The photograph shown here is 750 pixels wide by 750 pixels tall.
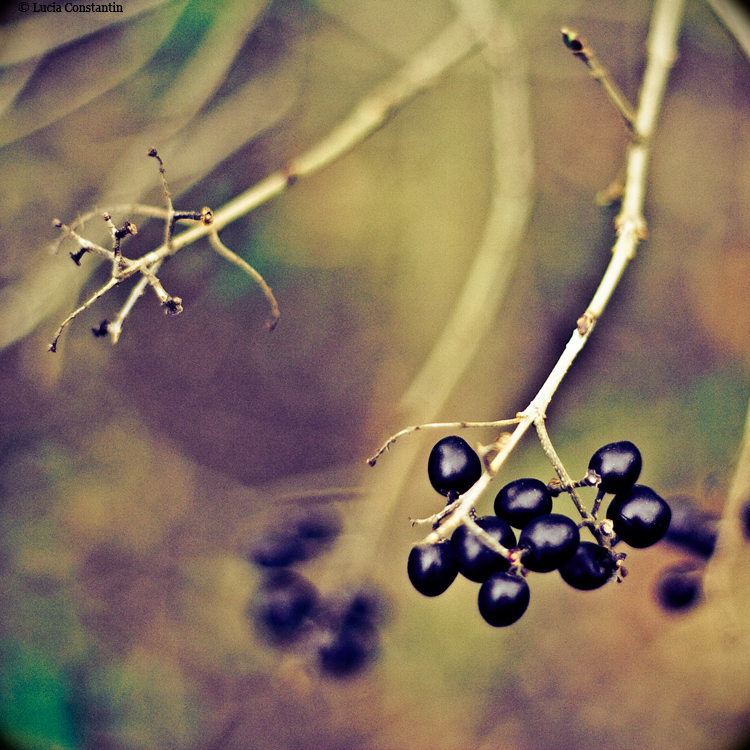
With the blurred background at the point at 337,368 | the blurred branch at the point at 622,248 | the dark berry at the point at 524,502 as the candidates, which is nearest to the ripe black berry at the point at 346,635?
the blurred background at the point at 337,368

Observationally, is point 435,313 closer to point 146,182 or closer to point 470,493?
point 146,182

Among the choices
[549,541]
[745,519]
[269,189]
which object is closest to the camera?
[549,541]

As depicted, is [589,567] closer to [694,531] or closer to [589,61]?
[694,531]

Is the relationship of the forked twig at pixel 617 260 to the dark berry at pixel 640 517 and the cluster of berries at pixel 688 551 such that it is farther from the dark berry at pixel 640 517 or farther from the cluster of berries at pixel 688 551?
the cluster of berries at pixel 688 551

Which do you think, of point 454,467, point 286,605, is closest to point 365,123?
point 454,467

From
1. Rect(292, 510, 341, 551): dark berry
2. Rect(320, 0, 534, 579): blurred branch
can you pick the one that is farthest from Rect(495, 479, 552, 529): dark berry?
Rect(292, 510, 341, 551): dark berry

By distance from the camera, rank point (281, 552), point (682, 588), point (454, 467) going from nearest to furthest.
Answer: point (454, 467), point (682, 588), point (281, 552)

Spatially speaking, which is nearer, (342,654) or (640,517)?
(640,517)
